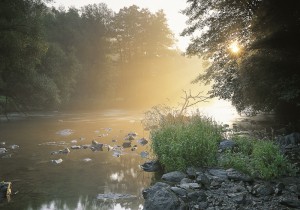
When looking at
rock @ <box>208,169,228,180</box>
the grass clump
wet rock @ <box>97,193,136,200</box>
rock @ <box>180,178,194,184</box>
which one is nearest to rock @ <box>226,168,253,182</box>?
rock @ <box>208,169,228,180</box>

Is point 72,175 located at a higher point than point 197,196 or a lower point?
lower

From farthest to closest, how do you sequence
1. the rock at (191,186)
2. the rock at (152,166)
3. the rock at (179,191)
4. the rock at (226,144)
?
the rock at (226,144)
the rock at (152,166)
the rock at (191,186)
the rock at (179,191)

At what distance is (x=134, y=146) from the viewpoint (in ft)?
64.6

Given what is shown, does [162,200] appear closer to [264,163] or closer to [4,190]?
[264,163]

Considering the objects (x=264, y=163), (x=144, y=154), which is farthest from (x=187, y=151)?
(x=144, y=154)

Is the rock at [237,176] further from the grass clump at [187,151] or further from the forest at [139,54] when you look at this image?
the forest at [139,54]

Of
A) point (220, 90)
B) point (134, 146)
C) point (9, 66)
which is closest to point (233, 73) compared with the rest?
→ point (220, 90)

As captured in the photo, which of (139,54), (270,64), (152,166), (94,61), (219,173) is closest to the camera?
(219,173)

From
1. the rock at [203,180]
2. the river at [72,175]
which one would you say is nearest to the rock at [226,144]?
the river at [72,175]

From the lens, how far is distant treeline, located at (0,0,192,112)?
36000 millimetres

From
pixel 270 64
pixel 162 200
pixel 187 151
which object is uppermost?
pixel 270 64

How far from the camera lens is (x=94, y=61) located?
62156mm

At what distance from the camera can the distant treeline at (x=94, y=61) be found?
3600cm

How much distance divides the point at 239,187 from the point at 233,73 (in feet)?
49.0
